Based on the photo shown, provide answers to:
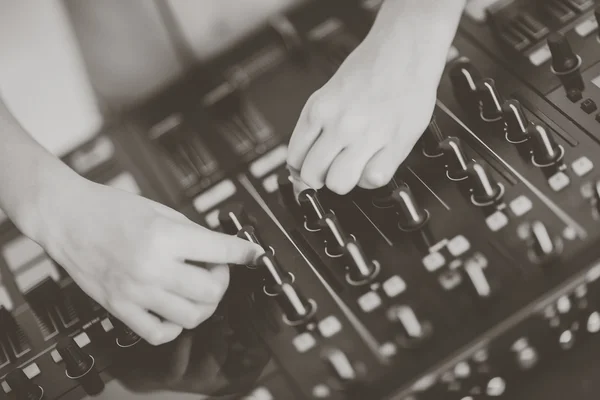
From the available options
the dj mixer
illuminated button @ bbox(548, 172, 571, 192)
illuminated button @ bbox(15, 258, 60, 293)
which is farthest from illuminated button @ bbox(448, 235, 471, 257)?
illuminated button @ bbox(15, 258, 60, 293)

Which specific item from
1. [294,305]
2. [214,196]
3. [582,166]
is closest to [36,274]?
[214,196]

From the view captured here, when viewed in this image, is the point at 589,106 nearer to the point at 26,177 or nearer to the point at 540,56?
the point at 540,56

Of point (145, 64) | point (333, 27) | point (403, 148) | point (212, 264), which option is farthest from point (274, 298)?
point (145, 64)

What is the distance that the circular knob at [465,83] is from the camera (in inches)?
39.2

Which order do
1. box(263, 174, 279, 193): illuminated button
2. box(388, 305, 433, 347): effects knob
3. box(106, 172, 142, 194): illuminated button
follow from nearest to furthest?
box(388, 305, 433, 347): effects knob → box(263, 174, 279, 193): illuminated button → box(106, 172, 142, 194): illuminated button

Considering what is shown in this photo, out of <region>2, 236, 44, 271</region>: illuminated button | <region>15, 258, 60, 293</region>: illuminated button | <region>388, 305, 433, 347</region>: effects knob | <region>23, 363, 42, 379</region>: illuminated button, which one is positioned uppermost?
<region>2, 236, 44, 271</region>: illuminated button

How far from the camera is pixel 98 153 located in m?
1.21

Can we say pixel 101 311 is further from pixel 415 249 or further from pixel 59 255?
pixel 415 249

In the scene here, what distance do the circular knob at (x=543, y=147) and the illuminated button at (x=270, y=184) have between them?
0.33 m

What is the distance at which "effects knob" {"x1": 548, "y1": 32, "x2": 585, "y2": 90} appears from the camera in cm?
96

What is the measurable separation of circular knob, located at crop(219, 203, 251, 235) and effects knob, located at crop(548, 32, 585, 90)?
44 centimetres

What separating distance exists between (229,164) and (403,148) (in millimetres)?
274

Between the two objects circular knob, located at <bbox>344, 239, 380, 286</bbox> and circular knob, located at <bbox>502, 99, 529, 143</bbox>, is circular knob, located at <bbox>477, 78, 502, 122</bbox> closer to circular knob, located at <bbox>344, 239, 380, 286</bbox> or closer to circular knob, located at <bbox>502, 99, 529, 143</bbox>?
circular knob, located at <bbox>502, 99, 529, 143</bbox>

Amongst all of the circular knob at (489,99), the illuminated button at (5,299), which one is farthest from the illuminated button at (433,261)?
the illuminated button at (5,299)
